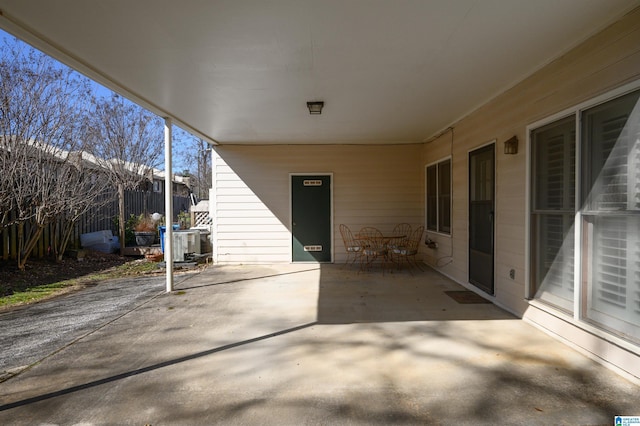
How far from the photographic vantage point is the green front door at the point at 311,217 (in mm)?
7086

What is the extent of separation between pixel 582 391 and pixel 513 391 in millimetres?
435

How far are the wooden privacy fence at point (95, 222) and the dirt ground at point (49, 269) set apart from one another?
0.77ft

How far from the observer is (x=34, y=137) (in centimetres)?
556

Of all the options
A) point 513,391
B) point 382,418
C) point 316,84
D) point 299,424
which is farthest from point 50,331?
point 513,391

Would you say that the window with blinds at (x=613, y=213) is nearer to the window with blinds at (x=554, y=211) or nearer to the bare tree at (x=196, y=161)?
the window with blinds at (x=554, y=211)

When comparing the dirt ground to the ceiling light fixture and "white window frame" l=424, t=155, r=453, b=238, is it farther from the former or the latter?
"white window frame" l=424, t=155, r=453, b=238

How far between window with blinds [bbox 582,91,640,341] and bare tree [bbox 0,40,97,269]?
7.19 m

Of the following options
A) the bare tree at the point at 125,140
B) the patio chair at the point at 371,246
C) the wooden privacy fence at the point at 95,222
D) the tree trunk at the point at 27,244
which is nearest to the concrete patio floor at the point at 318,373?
the patio chair at the point at 371,246

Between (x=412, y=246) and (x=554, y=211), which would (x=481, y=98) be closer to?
(x=554, y=211)

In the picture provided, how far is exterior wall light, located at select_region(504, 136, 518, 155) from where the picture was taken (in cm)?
369

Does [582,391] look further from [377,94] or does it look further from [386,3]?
[377,94]

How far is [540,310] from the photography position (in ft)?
10.7

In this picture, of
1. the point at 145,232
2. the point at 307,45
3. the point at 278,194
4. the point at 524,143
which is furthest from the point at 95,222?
the point at 524,143

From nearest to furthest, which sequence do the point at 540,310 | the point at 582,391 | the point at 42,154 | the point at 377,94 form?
the point at 582,391 → the point at 540,310 → the point at 377,94 → the point at 42,154
